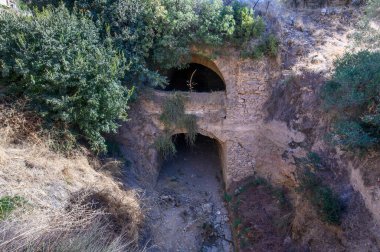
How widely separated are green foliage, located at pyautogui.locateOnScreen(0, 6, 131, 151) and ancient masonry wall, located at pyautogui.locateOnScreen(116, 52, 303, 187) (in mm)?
2192

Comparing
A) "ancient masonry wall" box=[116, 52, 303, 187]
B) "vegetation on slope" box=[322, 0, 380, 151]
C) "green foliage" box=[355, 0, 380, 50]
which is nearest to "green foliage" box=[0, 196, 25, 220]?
"ancient masonry wall" box=[116, 52, 303, 187]

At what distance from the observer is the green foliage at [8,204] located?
21.2ft

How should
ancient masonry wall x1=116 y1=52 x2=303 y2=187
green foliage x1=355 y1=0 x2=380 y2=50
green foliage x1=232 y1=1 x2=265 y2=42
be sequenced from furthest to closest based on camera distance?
1. ancient masonry wall x1=116 y1=52 x2=303 y2=187
2. green foliage x1=232 y1=1 x2=265 y2=42
3. green foliage x1=355 y1=0 x2=380 y2=50

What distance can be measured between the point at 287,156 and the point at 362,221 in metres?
4.11

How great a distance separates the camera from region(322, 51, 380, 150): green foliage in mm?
7676

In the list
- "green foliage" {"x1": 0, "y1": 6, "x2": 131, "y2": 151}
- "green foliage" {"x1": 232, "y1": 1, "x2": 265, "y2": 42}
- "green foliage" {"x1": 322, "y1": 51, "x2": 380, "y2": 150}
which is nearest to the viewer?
"green foliage" {"x1": 322, "y1": 51, "x2": 380, "y2": 150}

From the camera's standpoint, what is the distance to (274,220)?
10.3m

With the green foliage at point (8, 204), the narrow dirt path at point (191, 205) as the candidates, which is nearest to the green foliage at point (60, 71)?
the green foliage at point (8, 204)

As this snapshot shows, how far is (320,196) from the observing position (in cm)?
819

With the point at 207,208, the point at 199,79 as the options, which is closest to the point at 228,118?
the point at 207,208

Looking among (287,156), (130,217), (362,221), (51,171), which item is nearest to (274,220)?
(287,156)

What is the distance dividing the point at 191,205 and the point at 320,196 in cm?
529

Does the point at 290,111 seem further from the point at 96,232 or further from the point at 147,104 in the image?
the point at 96,232

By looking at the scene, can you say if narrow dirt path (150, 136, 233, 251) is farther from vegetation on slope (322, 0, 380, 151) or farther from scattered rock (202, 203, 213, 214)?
vegetation on slope (322, 0, 380, 151)
